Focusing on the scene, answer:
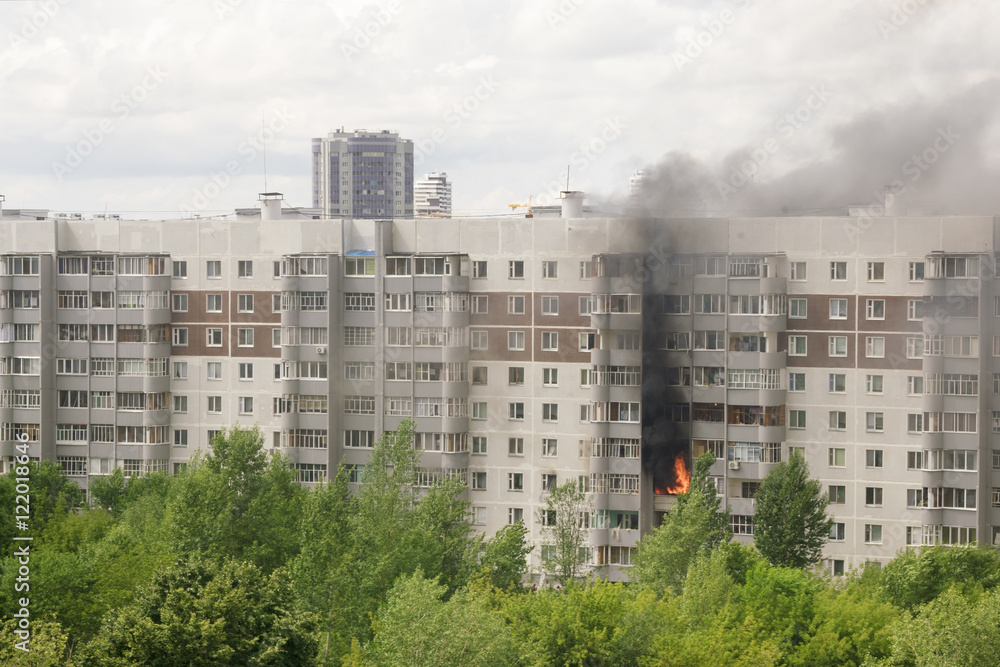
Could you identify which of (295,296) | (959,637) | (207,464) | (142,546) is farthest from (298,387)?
(959,637)

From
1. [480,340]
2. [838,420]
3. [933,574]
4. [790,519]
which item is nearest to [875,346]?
[838,420]

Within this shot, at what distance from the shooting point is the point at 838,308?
76250mm

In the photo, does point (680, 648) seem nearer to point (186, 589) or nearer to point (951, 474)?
point (186, 589)

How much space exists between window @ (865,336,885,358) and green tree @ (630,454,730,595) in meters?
13.2

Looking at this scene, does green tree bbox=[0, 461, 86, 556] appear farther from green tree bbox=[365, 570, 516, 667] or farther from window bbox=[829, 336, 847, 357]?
window bbox=[829, 336, 847, 357]

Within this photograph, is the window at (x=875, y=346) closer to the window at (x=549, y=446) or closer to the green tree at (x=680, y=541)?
the green tree at (x=680, y=541)

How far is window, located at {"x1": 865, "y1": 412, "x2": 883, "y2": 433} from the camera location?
75875mm

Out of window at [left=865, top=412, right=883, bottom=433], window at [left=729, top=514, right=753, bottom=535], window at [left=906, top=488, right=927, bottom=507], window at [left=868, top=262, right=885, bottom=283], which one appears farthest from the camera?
window at [left=729, top=514, right=753, bottom=535]

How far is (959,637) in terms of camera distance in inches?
1870

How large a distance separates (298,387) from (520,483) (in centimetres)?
1542

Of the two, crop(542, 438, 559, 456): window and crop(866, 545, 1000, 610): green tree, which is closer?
crop(866, 545, 1000, 610): green tree

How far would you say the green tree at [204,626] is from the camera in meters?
37.5

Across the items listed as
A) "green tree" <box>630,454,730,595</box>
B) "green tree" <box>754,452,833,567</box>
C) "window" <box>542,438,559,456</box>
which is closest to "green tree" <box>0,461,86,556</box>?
"window" <box>542,438,559,456</box>

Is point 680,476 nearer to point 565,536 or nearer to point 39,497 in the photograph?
point 565,536
